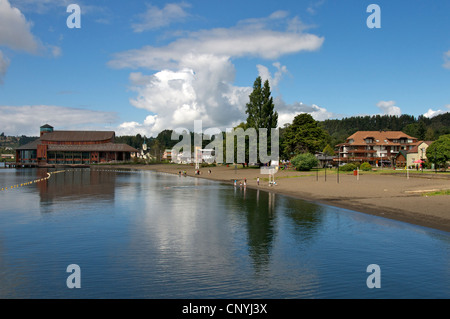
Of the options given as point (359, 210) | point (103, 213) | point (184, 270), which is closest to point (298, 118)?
point (359, 210)

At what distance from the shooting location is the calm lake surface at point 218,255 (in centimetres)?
1608

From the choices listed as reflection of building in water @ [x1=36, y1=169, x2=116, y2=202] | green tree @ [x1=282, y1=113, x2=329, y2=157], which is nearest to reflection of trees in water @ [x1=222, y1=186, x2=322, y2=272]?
reflection of building in water @ [x1=36, y1=169, x2=116, y2=202]

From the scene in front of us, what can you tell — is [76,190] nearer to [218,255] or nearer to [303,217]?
[303,217]

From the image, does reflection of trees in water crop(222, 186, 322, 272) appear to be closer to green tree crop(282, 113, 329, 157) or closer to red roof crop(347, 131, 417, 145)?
green tree crop(282, 113, 329, 157)

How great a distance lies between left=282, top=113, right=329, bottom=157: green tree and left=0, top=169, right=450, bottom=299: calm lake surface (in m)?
76.4

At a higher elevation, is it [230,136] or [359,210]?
[230,136]

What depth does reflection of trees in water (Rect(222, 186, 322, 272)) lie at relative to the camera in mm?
22578

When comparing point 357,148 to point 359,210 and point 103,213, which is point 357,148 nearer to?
point 359,210

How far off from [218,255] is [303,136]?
9548cm

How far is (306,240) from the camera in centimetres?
2548

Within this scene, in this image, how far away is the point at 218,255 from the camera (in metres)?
21.4

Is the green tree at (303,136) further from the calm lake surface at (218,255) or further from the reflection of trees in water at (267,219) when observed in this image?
the calm lake surface at (218,255)
